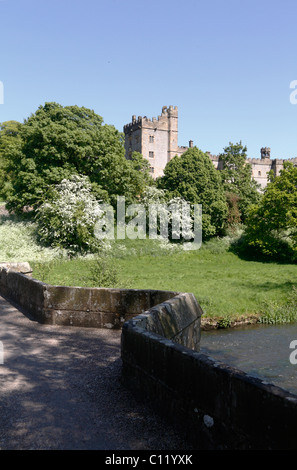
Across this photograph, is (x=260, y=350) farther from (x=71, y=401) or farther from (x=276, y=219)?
(x=276, y=219)

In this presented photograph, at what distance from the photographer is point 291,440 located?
2801 mm

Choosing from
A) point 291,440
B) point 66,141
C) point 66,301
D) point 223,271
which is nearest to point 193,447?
point 291,440

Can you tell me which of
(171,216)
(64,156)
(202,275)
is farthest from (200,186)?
(202,275)

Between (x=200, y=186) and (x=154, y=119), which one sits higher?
(x=154, y=119)

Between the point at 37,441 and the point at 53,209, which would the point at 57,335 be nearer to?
the point at 37,441

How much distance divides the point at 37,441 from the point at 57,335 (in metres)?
4.01

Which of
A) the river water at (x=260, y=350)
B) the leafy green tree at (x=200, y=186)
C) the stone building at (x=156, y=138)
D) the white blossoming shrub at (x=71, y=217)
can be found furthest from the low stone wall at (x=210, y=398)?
the stone building at (x=156, y=138)

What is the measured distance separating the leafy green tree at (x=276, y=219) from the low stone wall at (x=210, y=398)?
32290 mm

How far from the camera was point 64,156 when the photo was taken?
108 ft

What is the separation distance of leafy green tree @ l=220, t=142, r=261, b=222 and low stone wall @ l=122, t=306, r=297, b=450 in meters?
39.5

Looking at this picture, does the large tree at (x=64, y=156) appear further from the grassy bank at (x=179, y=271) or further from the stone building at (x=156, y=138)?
the stone building at (x=156, y=138)

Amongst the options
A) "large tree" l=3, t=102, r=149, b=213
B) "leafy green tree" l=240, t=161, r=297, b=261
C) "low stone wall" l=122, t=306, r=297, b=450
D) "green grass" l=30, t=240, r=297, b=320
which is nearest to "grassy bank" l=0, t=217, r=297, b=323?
"green grass" l=30, t=240, r=297, b=320

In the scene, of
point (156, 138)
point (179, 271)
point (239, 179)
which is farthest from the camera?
point (156, 138)

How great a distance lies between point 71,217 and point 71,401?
26237 millimetres
